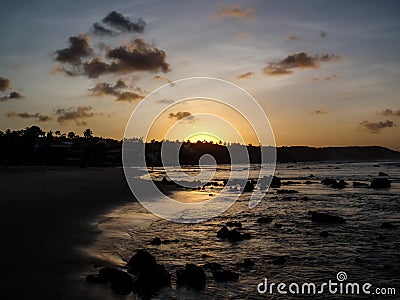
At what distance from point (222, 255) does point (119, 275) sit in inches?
208

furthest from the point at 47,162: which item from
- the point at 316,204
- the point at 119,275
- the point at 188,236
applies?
the point at 119,275

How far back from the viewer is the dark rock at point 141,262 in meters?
11.3

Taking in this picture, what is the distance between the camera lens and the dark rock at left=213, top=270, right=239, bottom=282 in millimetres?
11105

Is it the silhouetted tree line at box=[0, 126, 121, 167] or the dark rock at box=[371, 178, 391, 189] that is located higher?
the silhouetted tree line at box=[0, 126, 121, 167]

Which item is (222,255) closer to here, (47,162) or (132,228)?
(132,228)

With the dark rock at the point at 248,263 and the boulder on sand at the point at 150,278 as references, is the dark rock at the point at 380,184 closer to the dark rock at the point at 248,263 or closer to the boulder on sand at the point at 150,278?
the dark rock at the point at 248,263

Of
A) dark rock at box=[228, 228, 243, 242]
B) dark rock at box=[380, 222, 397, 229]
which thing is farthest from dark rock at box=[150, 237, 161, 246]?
dark rock at box=[380, 222, 397, 229]

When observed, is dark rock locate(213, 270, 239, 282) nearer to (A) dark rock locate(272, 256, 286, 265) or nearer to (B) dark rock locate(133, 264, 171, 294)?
(B) dark rock locate(133, 264, 171, 294)

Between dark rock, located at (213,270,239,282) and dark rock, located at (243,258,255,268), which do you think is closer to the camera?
dark rock, located at (213,270,239,282)

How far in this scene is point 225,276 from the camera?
11180mm

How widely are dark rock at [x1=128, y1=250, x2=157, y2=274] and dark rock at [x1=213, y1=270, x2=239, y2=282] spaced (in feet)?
6.38

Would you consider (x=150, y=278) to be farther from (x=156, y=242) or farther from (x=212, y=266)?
(x=156, y=242)

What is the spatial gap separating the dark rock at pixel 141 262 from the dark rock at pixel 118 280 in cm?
121

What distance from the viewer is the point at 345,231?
19.5m
